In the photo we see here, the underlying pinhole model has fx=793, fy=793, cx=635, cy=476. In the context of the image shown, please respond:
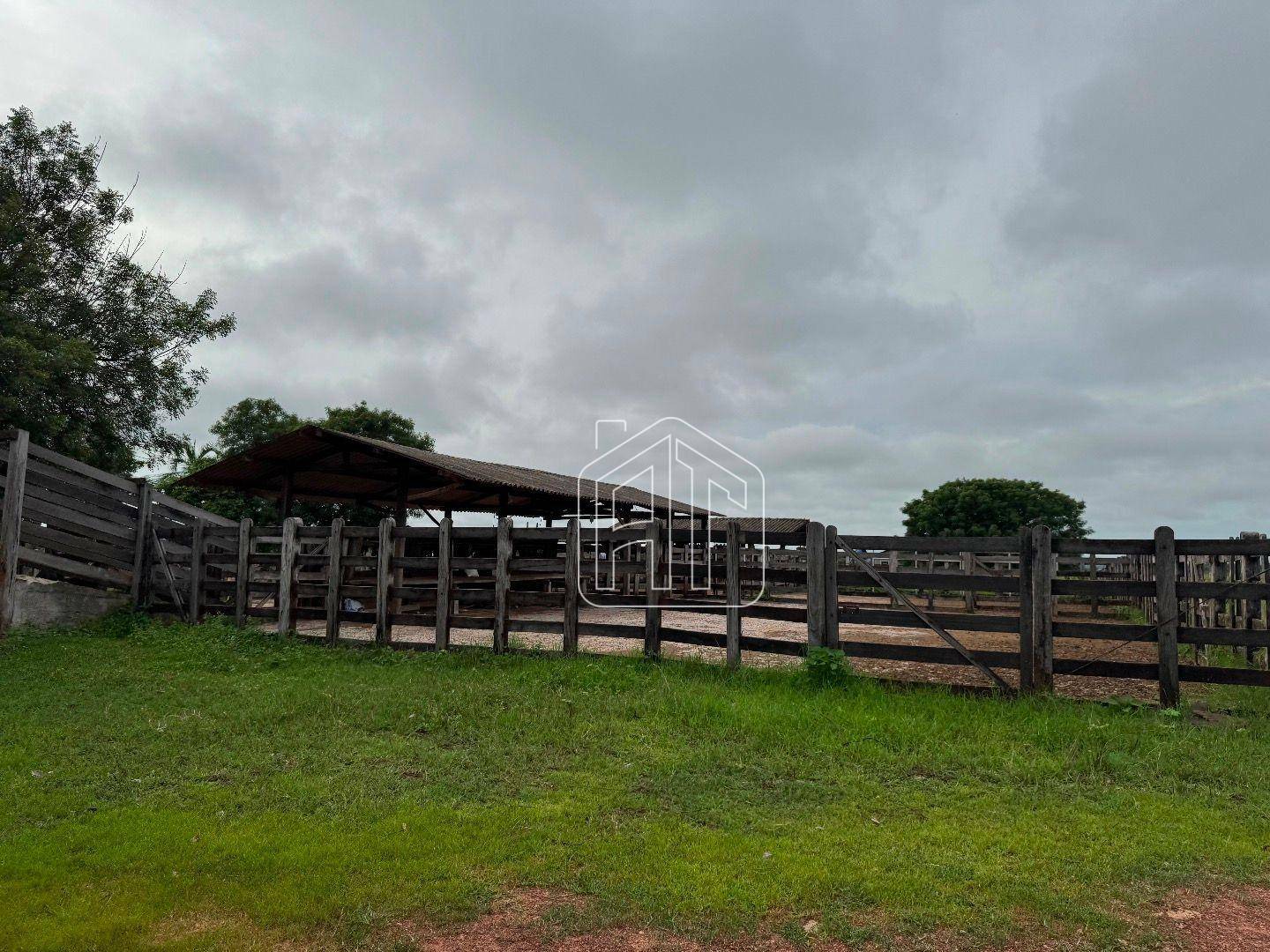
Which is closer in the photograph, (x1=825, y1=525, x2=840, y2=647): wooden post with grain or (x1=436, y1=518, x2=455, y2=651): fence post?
(x1=825, y1=525, x2=840, y2=647): wooden post with grain

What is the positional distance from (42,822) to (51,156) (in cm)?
1653

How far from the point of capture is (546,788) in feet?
17.6

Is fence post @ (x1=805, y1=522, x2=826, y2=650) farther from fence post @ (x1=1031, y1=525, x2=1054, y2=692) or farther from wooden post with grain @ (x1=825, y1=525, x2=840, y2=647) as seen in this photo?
fence post @ (x1=1031, y1=525, x2=1054, y2=692)

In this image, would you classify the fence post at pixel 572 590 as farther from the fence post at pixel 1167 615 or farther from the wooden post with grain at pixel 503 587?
the fence post at pixel 1167 615

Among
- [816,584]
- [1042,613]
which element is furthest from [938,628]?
[816,584]

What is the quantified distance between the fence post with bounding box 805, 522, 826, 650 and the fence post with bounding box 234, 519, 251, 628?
9.20 metres

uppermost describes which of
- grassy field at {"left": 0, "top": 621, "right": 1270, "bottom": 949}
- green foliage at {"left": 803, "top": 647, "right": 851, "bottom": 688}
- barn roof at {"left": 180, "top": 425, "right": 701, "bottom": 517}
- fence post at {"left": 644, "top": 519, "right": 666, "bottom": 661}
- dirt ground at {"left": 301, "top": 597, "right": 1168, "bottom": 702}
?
barn roof at {"left": 180, "top": 425, "right": 701, "bottom": 517}

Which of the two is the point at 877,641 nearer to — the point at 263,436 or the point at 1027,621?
the point at 1027,621

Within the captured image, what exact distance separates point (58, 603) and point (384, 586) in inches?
244

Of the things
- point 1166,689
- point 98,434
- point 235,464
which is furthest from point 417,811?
point 98,434

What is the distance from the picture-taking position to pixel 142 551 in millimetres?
14594

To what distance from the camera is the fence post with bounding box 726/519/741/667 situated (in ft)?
30.5

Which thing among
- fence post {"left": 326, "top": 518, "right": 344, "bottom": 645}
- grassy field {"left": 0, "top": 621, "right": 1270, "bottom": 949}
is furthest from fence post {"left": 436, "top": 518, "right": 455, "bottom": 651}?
grassy field {"left": 0, "top": 621, "right": 1270, "bottom": 949}

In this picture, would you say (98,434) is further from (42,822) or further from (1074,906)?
(1074,906)
